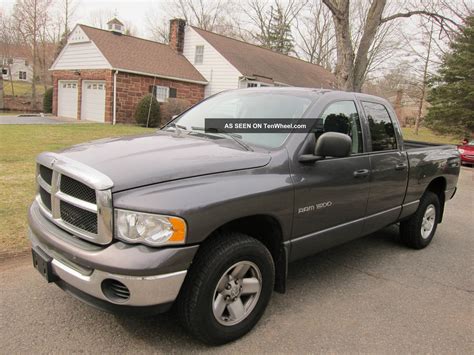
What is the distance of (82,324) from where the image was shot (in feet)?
10.0

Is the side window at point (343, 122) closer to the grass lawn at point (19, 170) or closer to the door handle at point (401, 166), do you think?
the door handle at point (401, 166)

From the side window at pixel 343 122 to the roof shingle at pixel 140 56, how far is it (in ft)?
61.9

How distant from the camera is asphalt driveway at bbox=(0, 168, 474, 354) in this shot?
2898 millimetres

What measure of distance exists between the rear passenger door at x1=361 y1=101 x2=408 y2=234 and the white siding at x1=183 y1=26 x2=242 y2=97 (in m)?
20.6

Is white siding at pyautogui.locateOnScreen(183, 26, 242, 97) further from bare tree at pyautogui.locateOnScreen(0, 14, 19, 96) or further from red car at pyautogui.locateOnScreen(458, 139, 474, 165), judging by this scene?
bare tree at pyautogui.locateOnScreen(0, 14, 19, 96)

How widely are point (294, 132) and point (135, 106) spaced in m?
19.8

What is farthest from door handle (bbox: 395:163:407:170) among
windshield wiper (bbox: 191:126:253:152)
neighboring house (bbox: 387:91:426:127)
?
neighboring house (bbox: 387:91:426:127)

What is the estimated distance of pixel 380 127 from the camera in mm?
4465

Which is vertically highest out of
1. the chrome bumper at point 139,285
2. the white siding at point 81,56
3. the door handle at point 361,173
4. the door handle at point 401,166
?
the white siding at point 81,56

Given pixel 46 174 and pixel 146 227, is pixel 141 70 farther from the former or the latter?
pixel 146 227

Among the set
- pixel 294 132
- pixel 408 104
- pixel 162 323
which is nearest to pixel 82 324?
pixel 162 323

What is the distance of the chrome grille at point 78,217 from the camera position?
8.37 ft

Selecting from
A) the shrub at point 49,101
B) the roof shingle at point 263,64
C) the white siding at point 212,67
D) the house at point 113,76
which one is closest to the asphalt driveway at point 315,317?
the house at point 113,76

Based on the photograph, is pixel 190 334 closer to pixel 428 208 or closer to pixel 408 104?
pixel 428 208
